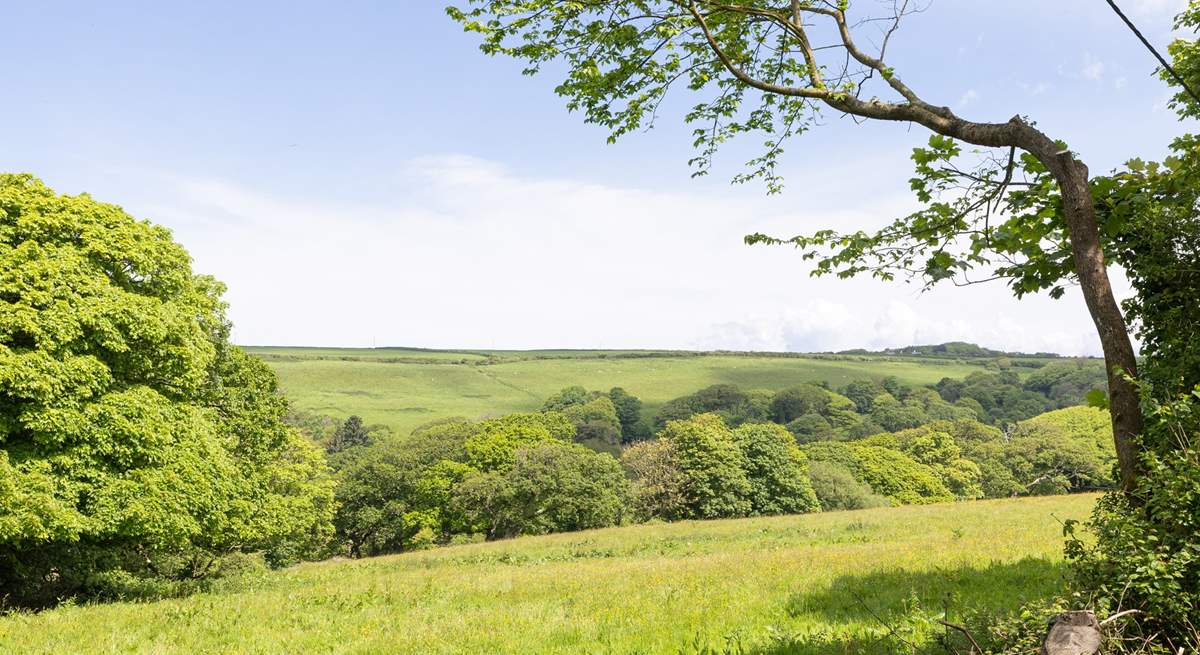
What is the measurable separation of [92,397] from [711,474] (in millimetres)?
51998

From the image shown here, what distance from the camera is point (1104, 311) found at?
6.10 metres

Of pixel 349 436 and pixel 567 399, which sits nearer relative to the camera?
pixel 349 436

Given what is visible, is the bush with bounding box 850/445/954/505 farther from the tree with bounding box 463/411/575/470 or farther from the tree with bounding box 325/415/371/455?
the tree with bounding box 325/415/371/455

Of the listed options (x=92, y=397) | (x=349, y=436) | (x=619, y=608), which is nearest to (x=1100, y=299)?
(x=619, y=608)

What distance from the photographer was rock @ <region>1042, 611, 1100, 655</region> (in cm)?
500

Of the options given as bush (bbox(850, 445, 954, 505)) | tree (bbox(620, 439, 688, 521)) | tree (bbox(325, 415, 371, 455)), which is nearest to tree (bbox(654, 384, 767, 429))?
bush (bbox(850, 445, 954, 505))

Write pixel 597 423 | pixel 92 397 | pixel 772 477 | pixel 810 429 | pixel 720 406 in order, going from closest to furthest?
pixel 92 397
pixel 772 477
pixel 597 423
pixel 810 429
pixel 720 406

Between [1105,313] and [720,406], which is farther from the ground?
[1105,313]

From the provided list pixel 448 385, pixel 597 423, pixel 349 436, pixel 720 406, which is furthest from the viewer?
pixel 448 385

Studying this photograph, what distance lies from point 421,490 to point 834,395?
366ft

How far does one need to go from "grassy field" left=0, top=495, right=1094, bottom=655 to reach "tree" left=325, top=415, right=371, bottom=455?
99.3 meters

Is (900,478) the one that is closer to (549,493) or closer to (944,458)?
(944,458)

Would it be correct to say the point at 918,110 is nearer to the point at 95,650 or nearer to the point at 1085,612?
the point at 1085,612

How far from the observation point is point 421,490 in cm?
6631
